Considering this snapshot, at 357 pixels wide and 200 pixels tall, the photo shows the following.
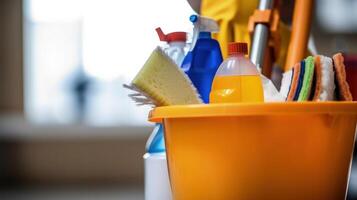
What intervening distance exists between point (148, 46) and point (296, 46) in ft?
2.97

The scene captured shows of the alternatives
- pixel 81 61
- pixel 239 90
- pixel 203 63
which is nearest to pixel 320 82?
pixel 239 90

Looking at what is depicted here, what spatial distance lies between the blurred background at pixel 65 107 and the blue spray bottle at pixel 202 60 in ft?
3.44

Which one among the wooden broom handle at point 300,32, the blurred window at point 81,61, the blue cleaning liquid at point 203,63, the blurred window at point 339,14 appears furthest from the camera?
the blurred window at point 81,61

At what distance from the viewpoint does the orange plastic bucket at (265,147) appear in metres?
0.55

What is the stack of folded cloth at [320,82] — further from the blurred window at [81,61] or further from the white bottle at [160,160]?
the blurred window at [81,61]

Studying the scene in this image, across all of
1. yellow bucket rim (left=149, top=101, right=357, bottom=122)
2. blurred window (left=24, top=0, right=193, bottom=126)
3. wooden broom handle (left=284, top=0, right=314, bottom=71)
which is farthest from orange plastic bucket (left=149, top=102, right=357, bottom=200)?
blurred window (left=24, top=0, right=193, bottom=126)

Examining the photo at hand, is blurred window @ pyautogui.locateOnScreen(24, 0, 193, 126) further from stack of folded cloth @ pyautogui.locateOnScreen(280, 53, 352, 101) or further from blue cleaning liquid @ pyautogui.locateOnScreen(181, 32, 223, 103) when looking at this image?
stack of folded cloth @ pyautogui.locateOnScreen(280, 53, 352, 101)

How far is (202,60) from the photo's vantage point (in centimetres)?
77

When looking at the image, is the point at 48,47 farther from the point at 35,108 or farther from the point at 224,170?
the point at 224,170

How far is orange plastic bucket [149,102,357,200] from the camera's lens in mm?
548

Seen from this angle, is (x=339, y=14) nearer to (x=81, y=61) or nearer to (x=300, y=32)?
(x=300, y=32)

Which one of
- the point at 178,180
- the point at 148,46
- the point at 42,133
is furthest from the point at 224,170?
the point at 42,133

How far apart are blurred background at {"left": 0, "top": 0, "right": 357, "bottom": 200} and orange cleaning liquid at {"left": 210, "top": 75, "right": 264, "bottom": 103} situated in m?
1.20

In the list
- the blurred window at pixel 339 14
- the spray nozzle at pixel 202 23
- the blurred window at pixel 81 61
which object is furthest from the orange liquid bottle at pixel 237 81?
the blurred window at pixel 81 61
